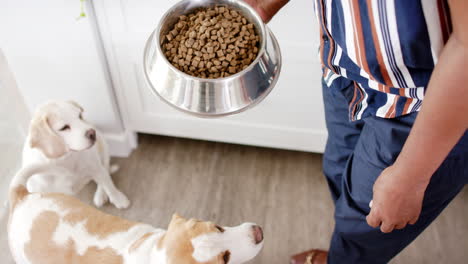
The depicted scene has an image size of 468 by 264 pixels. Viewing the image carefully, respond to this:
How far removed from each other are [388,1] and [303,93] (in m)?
0.77

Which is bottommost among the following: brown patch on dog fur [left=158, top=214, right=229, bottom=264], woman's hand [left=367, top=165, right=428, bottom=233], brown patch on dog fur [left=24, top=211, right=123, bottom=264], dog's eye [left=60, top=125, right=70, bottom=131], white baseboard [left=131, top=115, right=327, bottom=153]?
white baseboard [left=131, top=115, right=327, bottom=153]

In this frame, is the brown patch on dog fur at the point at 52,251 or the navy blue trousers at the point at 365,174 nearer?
the navy blue trousers at the point at 365,174

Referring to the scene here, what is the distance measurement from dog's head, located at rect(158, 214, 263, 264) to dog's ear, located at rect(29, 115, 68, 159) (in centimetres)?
44

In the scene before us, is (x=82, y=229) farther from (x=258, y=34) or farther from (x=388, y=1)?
(x=388, y=1)

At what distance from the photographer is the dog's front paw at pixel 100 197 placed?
156 cm

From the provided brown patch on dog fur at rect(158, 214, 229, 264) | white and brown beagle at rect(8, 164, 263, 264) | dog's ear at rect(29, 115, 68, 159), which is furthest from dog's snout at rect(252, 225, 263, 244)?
dog's ear at rect(29, 115, 68, 159)

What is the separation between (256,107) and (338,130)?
1.32 feet

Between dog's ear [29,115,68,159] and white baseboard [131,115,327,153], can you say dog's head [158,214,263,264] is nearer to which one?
dog's ear [29,115,68,159]

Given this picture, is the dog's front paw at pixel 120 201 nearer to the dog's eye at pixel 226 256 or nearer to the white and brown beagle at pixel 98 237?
the white and brown beagle at pixel 98 237

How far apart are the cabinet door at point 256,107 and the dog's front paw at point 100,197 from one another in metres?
0.26

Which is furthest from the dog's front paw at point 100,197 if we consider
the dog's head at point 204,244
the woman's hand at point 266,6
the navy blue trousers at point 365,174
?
the woman's hand at point 266,6

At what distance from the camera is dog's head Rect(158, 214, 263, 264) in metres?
0.93

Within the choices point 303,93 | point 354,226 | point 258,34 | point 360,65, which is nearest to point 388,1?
point 360,65

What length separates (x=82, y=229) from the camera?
112 cm
